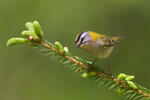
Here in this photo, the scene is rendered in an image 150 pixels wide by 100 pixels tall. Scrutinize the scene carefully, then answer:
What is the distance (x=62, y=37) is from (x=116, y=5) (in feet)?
4.56

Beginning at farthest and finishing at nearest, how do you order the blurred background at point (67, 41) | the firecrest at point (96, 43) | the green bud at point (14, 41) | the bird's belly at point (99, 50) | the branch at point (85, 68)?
the blurred background at point (67, 41)
the bird's belly at point (99, 50)
the firecrest at point (96, 43)
the branch at point (85, 68)
the green bud at point (14, 41)

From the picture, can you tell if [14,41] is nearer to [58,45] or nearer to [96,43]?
[58,45]

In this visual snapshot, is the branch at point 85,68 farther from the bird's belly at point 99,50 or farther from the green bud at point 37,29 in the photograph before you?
the bird's belly at point 99,50

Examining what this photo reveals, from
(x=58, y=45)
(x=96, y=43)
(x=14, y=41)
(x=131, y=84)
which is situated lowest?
(x=131, y=84)

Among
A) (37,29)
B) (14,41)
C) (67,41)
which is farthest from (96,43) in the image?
(67,41)

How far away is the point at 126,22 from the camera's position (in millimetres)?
6738

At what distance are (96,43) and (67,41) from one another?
2.16 m

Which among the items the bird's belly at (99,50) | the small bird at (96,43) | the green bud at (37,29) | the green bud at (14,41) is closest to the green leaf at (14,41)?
the green bud at (14,41)

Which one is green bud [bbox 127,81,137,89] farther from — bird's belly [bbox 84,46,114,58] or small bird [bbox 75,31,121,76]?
bird's belly [bbox 84,46,114,58]

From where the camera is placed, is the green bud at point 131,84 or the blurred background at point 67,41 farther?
the blurred background at point 67,41

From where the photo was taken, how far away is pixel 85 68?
3193 mm

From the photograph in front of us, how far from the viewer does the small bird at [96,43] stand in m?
4.07

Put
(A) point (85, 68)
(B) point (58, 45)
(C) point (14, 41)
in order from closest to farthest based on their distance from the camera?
(C) point (14, 41), (B) point (58, 45), (A) point (85, 68)

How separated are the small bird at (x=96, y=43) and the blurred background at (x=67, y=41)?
5.03 feet
